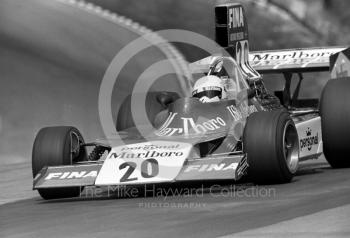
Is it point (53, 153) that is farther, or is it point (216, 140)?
point (216, 140)

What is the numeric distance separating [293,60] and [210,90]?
266cm

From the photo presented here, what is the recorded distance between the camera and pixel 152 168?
9.68 meters

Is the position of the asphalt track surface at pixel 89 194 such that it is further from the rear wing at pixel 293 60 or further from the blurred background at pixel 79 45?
the rear wing at pixel 293 60

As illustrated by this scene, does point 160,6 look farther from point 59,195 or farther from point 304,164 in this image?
point 59,195

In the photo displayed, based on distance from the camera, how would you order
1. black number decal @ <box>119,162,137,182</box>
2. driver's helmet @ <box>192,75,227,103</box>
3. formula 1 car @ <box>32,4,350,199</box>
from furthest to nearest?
driver's helmet @ <box>192,75,227,103</box> < formula 1 car @ <box>32,4,350,199</box> < black number decal @ <box>119,162,137,182</box>

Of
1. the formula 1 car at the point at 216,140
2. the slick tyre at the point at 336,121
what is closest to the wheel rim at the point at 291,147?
the formula 1 car at the point at 216,140

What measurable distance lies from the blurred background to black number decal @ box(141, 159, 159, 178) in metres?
4.68

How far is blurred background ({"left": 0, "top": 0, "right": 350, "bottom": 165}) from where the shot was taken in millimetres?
14211

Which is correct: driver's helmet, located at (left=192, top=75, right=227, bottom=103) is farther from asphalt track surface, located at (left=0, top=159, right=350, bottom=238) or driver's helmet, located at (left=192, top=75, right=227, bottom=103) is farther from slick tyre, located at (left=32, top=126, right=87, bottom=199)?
slick tyre, located at (left=32, top=126, right=87, bottom=199)

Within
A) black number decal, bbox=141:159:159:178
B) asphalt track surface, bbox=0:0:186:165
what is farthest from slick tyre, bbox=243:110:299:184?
asphalt track surface, bbox=0:0:186:165

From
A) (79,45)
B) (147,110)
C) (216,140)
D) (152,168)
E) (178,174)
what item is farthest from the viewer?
(79,45)

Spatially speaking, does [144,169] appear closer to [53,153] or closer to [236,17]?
[53,153]

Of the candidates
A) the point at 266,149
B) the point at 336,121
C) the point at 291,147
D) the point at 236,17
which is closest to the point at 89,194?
the point at 266,149

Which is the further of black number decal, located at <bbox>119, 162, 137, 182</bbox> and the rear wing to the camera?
the rear wing
